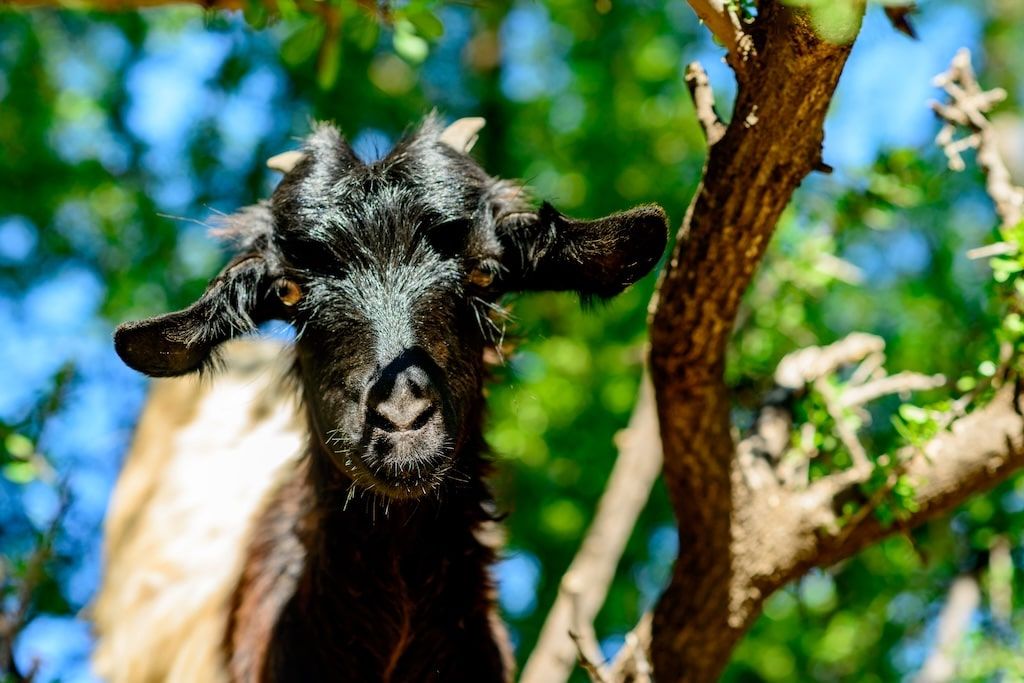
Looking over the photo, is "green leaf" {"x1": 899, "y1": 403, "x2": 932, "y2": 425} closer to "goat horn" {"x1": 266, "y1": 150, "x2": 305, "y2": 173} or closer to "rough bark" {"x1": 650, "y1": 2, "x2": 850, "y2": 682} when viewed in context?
"rough bark" {"x1": 650, "y1": 2, "x2": 850, "y2": 682}

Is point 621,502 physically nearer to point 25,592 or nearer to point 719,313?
point 719,313

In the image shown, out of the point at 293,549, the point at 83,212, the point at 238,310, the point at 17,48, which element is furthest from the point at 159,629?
the point at 17,48

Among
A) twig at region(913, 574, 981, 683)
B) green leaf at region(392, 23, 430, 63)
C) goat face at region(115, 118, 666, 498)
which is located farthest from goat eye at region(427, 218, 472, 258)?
twig at region(913, 574, 981, 683)

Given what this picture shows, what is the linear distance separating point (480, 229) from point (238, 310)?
2.71ft

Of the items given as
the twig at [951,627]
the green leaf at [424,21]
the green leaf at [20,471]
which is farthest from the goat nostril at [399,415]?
the twig at [951,627]

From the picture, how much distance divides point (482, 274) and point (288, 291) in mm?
622

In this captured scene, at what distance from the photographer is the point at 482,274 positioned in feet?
12.2

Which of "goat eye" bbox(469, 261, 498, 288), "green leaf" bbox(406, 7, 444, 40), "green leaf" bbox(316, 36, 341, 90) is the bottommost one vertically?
"goat eye" bbox(469, 261, 498, 288)

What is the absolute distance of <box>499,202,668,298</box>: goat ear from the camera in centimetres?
351

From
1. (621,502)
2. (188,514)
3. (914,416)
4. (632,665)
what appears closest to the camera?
(914,416)

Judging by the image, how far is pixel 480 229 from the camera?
3.75 meters

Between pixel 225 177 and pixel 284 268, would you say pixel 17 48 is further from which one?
pixel 284 268

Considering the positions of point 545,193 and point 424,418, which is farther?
point 545,193

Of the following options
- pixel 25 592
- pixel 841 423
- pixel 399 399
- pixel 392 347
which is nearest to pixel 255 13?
pixel 392 347
